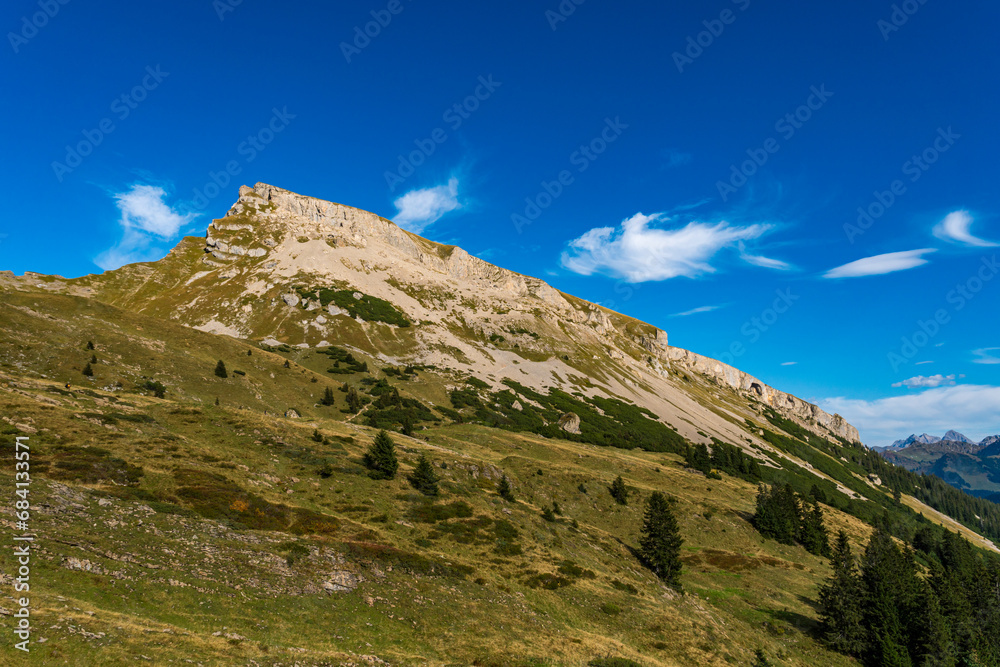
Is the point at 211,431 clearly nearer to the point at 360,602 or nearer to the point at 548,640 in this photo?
the point at 360,602

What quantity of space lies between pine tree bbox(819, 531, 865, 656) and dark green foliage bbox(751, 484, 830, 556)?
34.9 meters

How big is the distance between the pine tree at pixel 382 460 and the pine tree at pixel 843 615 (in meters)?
49.0

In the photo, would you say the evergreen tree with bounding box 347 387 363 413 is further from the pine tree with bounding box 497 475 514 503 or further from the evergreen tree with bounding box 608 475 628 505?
the evergreen tree with bounding box 608 475 628 505

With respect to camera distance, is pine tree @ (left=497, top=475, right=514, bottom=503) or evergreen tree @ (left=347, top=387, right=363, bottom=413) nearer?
pine tree @ (left=497, top=475, right=514, bottom=503)

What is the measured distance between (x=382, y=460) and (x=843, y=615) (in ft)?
169

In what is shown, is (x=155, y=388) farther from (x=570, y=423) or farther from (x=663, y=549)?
(x=570, y=423)

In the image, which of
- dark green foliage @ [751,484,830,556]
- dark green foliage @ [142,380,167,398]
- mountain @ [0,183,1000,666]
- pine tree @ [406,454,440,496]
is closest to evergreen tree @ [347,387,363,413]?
mountain @ [0,183,1000,666]

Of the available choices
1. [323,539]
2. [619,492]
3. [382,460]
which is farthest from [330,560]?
[619,492]

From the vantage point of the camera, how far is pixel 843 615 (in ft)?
147

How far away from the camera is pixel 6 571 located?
20891 millimetres

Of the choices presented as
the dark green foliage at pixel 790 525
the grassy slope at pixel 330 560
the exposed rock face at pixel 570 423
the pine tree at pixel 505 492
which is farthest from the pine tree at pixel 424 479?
the exposed rock face at pixel 570 423

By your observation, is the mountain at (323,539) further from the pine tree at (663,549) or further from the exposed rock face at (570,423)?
the exposed rock face at (570,423)

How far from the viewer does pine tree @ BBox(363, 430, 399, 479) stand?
5638 cm

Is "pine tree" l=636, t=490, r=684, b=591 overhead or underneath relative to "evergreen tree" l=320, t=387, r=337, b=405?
underneath
